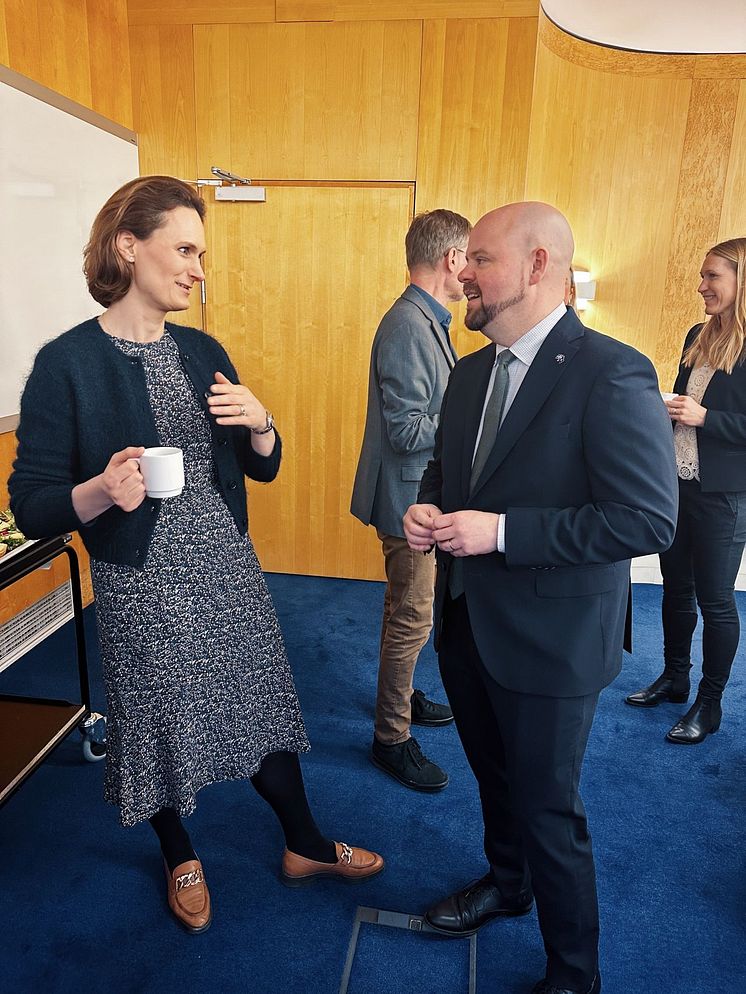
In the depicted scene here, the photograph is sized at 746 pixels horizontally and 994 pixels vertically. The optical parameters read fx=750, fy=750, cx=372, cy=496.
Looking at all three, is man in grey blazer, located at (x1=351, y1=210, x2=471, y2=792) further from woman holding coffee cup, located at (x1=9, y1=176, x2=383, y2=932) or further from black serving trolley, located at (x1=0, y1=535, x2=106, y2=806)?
black serving trolley, located at (x1=0, y1=535, x2=106, y2=806)

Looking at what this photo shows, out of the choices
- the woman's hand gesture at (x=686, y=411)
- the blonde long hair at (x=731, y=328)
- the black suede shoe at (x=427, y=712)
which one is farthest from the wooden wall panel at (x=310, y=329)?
the woman's hand gesture at (x=686, y=411)

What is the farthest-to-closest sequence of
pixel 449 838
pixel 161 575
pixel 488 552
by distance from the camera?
pixel 449 838 → pixel 161 575 → pixel 488 552

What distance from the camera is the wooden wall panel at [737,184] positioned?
4156 mm

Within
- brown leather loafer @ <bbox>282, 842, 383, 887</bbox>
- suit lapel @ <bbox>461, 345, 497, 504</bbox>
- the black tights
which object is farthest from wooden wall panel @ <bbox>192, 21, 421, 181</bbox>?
brown leather loafer @ <bbox>282, 842, 383, 887</bbox>

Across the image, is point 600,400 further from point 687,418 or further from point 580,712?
point 687,418

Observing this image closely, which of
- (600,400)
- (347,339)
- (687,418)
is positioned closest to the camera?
(600,400)

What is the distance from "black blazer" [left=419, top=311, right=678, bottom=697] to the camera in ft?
4.42

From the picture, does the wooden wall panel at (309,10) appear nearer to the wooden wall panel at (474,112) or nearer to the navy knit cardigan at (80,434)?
the wooden wall panel at (474,112)

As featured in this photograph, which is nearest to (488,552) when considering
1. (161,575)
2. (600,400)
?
(600,400)

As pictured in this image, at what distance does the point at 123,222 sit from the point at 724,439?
2.03 m

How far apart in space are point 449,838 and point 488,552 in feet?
3.92

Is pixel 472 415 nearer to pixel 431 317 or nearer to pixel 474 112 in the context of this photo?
pixel 431 317

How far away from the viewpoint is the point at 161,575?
158 centimetres

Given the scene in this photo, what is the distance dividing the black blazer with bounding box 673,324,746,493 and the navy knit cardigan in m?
1.90
